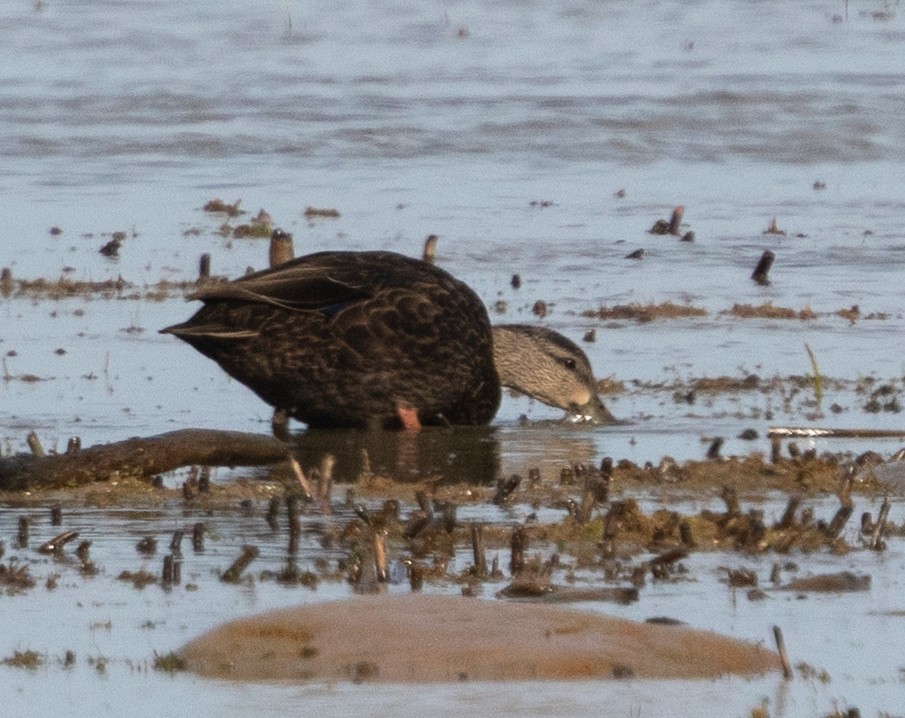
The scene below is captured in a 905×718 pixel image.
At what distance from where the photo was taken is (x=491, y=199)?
17.7 metres

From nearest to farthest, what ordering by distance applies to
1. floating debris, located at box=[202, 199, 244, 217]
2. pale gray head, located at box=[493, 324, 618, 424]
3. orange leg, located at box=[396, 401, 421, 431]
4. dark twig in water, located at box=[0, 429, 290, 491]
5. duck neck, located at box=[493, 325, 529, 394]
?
dark twig in water, located at box=[0, 429, 290, 491] → orange leg, located at box=[396, 401, 421, 431] → pale gray head, located at box=[493, 324, 618, 424] → duck neck, located at box=[493, 325, 529, 394] → floating debris, located at box=[202, 199, 244, 217]

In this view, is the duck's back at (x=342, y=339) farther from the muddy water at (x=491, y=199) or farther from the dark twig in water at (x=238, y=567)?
the dark twig in water at (x=238, y=567)

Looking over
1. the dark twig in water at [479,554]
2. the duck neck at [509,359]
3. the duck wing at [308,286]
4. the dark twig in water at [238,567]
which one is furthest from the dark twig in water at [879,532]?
the duck neck at [509,359]

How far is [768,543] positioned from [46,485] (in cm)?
252

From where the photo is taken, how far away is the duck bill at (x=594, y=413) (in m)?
10.7

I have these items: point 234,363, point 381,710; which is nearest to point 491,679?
point 381,710

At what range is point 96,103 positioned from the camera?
72.8 feet

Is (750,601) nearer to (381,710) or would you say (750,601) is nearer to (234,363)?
(381,710)

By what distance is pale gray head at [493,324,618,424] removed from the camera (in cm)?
1091

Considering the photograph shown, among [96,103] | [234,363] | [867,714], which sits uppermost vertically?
[96,103]

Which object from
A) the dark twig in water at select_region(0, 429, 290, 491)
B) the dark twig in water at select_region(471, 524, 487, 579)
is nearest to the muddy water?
the dark twig in water at select_region(471, 524, 487, 579)

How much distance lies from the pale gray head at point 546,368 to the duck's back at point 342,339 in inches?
19.6

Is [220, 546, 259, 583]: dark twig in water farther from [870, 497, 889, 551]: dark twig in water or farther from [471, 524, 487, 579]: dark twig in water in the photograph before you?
[870, 497, 889, 551]: dark twig in water

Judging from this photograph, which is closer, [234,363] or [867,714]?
[867,714]
